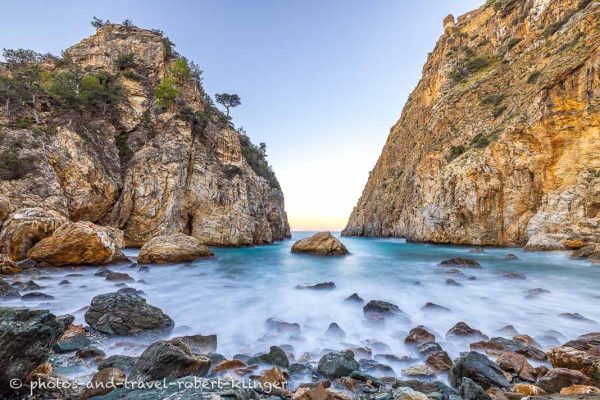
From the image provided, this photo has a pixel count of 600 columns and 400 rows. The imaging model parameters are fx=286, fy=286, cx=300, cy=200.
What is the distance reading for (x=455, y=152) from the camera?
3425 centimetres

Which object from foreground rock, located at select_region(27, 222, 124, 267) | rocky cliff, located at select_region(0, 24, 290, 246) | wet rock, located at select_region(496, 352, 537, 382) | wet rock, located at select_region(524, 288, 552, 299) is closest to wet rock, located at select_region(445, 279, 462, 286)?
wet rock, located at select_region(524, 288, 552, 299)

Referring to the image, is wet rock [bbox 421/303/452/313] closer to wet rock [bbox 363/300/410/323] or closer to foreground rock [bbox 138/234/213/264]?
wet rock [bbox 363/300/410/323]

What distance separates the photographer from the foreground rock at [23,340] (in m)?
Answer: 3.06

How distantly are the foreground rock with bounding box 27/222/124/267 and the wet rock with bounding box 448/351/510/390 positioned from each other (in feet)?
52.2

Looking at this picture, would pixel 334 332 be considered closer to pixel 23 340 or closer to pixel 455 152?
pixel 23 340

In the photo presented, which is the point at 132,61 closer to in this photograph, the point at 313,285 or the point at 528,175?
the point at 313,285

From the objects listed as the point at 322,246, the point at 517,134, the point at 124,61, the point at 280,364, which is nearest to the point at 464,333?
the point at 280,364

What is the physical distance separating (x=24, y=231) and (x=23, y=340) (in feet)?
45.5

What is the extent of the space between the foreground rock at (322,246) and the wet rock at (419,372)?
1918 centimetres

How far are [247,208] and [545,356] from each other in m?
31.1

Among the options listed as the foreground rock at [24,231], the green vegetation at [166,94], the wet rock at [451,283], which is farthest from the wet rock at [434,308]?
the green vegetation at [166,94]

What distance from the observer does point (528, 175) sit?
82.5 ft

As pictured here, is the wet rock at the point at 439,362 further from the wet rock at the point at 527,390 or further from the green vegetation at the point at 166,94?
the green vegetation at the point at 166,94

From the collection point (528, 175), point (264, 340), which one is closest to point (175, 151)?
point (264, 340)
